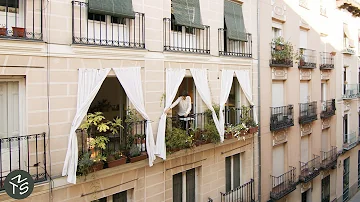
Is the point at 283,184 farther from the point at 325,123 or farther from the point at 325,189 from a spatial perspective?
the point at 325,189

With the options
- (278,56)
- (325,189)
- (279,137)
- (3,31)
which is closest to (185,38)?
(3,31)

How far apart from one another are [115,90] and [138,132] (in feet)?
4.83

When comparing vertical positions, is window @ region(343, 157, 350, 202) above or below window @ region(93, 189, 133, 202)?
below

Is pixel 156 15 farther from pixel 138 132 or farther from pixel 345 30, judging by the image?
pixel 345 30

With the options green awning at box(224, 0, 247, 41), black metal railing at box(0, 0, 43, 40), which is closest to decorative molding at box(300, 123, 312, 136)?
Result: green awning at box(224, 0, 247, 41)

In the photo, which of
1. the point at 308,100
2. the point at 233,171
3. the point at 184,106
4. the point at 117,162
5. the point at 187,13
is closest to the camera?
the point at 117,162

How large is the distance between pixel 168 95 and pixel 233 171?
15.4ft

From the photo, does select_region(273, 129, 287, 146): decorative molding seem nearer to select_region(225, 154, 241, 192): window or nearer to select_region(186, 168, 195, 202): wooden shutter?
select_region(225, 154, 241, 192): window

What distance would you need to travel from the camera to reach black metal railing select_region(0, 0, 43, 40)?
5910mm

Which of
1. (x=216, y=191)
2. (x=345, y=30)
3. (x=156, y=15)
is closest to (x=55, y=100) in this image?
(x=156, y=15)

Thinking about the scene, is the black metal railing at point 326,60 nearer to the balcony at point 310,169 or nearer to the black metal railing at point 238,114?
the balcony at point 310,169

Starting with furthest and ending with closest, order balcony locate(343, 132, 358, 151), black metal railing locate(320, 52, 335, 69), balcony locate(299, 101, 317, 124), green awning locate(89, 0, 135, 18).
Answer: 1. balcony locate(343, 132, 358, 151)
2. black metal railing locate(320, 52, 335, 69)
3. balcony locate(299, 101, 317, 124)
4. green awning locate(89, 0, 135, 18)

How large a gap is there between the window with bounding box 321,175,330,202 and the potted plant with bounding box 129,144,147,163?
15.1m

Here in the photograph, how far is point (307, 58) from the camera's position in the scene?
53.4 ft
